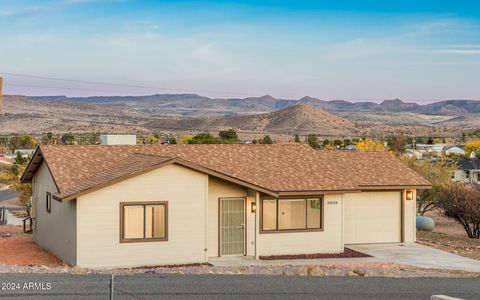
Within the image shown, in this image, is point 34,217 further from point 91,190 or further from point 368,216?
point 368,216

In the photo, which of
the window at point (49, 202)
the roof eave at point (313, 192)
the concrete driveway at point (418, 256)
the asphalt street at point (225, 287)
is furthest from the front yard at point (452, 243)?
the window at point (49, 202)

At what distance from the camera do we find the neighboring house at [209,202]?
2211 cm

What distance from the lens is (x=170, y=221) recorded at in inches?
896

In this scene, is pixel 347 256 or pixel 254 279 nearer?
pixel 254 279

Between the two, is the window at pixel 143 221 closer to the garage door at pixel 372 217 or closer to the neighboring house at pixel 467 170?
the garage door at pixel 372 217

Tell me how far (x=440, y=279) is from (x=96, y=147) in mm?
14022

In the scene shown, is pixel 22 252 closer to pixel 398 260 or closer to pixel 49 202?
pixel 49 202

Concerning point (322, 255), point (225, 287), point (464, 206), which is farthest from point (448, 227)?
point (225, 287)

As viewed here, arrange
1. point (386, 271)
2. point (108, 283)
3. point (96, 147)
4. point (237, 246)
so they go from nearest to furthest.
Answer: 1. point (108, 283)
2. point (386, 271)
3. point (237, 246)
4. point (96, 147)

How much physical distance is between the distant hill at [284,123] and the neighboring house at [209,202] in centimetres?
10994

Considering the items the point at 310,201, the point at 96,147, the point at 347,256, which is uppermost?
the point at 96,147

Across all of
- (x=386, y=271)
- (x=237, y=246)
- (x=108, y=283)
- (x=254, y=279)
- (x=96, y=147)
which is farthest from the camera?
(x=96, y=147)

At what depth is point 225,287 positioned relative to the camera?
16172 millimetres

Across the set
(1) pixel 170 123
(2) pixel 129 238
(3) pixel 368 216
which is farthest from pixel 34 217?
(1) pixel 170 123
